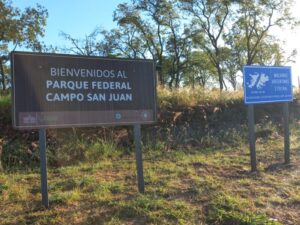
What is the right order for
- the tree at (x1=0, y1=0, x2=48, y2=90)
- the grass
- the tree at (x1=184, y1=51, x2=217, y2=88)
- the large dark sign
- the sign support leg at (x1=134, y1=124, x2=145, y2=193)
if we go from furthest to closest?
the tree at (x1=184, y1=51, x2=217, y2=88)
the tree at (x1=0, y1=0, x2=48, y2=90)
the sign support leg at (x1=134, y1=124, x2=145, y2=193)
the large dark sign
the grass

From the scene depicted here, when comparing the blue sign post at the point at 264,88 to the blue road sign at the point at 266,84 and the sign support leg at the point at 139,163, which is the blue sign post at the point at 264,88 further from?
the sign support leg at the point at 139,163

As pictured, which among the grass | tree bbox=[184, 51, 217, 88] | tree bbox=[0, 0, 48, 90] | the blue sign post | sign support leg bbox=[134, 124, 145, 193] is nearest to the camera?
the grass

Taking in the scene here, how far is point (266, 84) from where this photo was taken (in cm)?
808

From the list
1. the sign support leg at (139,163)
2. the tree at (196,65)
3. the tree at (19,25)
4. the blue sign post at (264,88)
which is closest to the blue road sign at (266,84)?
the blue sign post at (264,88)

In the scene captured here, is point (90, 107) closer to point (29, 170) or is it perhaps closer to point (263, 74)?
point (29, 170)

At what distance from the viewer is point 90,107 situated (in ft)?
19.5

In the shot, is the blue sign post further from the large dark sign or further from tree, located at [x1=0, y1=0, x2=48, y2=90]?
tree, located at [x1=0, y1=0, x2=48, y2=90]

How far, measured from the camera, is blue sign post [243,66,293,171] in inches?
305

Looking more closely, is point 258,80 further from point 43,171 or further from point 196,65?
point 196,65

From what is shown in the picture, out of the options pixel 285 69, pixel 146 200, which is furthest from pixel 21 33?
pixel 146 200

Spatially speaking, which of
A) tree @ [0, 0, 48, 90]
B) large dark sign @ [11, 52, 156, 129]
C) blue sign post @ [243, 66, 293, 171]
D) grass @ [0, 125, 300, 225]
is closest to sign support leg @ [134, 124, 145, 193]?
grass @ [0, 125, 300, 225]

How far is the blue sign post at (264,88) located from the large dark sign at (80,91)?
7.03 feet

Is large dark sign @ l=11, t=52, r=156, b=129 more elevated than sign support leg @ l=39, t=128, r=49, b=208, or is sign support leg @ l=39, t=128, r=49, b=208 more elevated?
large dark sign @ l=11, t=52, r=156, b=129

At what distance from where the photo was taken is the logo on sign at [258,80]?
7.82m
